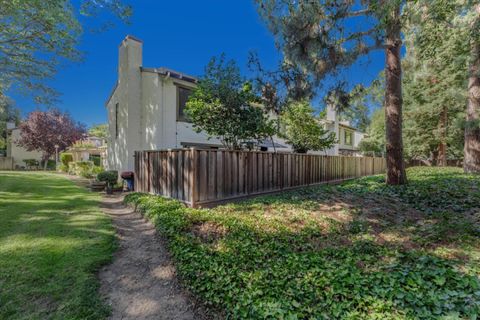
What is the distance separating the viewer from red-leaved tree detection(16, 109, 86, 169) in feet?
68.9

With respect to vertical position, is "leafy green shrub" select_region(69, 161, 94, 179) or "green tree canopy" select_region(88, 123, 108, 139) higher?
"green tree canopy" select_region(88, 123, 108, 139)

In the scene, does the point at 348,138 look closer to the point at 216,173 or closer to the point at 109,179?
the point at 216,173

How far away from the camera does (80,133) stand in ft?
76.2

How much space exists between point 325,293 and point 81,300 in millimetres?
2909

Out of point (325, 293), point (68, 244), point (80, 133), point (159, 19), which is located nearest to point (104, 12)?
point (159, 19)

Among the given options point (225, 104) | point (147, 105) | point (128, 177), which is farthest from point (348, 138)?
point (128, 177)

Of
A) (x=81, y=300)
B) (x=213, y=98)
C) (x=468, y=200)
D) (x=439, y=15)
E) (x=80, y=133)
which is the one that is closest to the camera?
(x=81, y=300)

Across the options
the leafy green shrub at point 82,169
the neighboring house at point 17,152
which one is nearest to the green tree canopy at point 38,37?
the leafy green shrub at point 82,169

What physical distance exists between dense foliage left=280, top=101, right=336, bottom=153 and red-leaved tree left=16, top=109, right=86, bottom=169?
2122 cm

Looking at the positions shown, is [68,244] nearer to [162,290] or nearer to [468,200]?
[162,290]

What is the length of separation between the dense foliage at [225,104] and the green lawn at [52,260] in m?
4.36

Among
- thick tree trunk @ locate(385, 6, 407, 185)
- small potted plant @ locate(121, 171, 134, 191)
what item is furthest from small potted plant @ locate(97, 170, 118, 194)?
thick tree trunk @ locate(385, 6, 407, 185)

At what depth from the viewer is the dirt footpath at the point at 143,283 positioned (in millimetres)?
2751

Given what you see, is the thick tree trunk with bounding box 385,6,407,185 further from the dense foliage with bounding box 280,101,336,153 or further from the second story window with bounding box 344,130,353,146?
the second story window with bounding box 344,130,353,146
